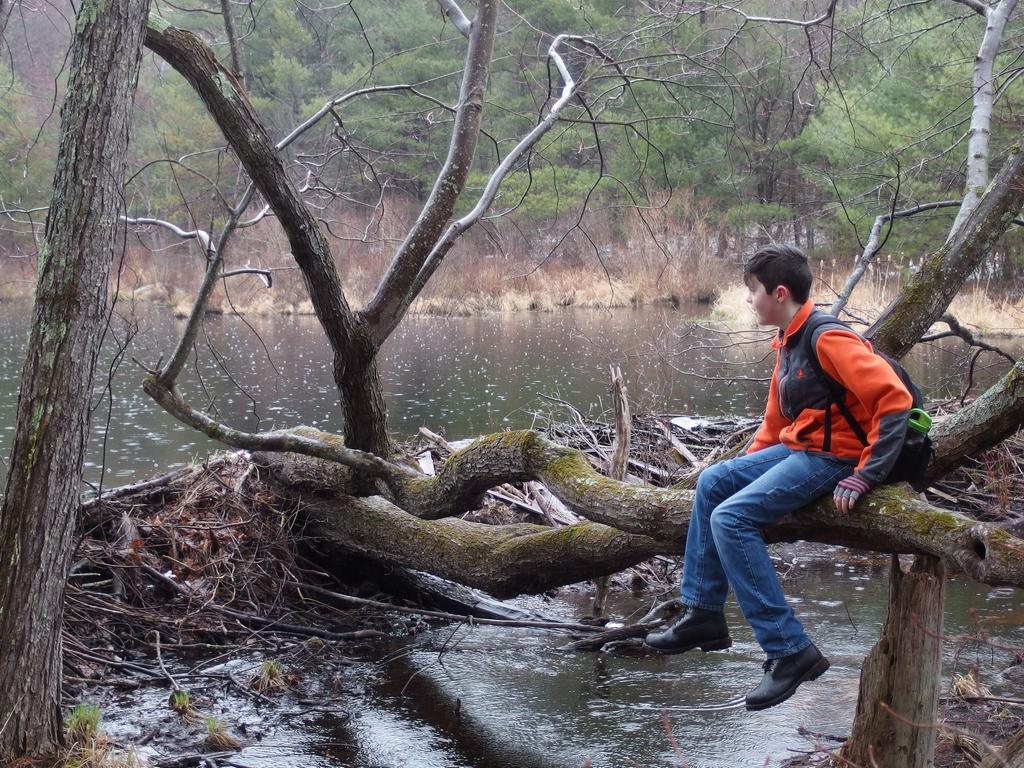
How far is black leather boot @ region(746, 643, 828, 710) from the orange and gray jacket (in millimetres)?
669

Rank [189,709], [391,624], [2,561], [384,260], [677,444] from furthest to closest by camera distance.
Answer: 1. [384,260]
2. [677,444]
3. [391,624]
4. [189,709]
5. [2,561]

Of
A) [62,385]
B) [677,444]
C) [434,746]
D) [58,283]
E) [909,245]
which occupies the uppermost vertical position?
[909,245]

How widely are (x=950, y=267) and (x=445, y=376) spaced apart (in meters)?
14.6

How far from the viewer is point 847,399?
3.54 meters

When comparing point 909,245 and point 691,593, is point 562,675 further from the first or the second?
point 909,245

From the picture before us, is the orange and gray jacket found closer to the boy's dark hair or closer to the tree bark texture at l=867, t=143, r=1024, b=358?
the boy's dark hair

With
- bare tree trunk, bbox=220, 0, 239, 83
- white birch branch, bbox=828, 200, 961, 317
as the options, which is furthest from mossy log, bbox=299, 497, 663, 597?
bare tree trunk, bbox=220, 0, 239, 83

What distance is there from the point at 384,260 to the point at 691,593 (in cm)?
2610

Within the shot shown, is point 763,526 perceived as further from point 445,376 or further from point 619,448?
point 445,376

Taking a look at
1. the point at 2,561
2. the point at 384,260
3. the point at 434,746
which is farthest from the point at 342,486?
the point at 384,260

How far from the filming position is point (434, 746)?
16.5 ft

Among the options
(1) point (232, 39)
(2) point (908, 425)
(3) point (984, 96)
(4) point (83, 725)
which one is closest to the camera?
(2) point (908, 425)

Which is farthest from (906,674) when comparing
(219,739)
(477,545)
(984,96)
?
(984,96)

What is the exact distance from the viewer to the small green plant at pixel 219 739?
15.5 ft
